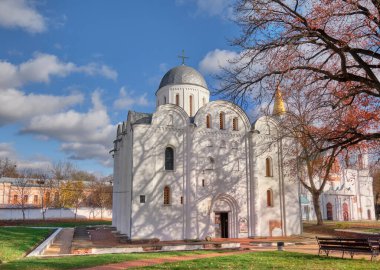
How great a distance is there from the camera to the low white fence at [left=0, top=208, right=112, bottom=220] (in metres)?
48.4

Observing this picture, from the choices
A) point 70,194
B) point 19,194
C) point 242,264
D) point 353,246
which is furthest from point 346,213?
point 19,194

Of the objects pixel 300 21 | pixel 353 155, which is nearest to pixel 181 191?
pixel 353 155

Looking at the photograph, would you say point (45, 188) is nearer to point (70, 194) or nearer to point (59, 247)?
point (70, 194)

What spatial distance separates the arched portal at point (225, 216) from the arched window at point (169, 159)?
3962 millimetres

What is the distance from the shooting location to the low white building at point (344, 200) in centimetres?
5431

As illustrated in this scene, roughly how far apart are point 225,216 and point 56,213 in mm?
33344

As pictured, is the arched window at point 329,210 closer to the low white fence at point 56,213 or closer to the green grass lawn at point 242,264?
the low white fence at point 56,213

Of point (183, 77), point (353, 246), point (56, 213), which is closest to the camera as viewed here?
point (353, 246)

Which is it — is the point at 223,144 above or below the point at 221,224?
above

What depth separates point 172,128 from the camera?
84.5 feet

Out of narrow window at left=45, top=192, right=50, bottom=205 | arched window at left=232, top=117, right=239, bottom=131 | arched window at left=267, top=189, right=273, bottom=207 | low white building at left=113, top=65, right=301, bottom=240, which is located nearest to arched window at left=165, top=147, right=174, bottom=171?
low white building at left=113, top=65, right=301, bottom=240

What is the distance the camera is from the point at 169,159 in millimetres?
25688

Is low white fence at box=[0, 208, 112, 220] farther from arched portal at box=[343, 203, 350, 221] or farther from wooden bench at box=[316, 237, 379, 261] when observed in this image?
wooden bench at box=[316, 237, 379, 261]

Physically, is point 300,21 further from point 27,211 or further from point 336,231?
point 27,211
